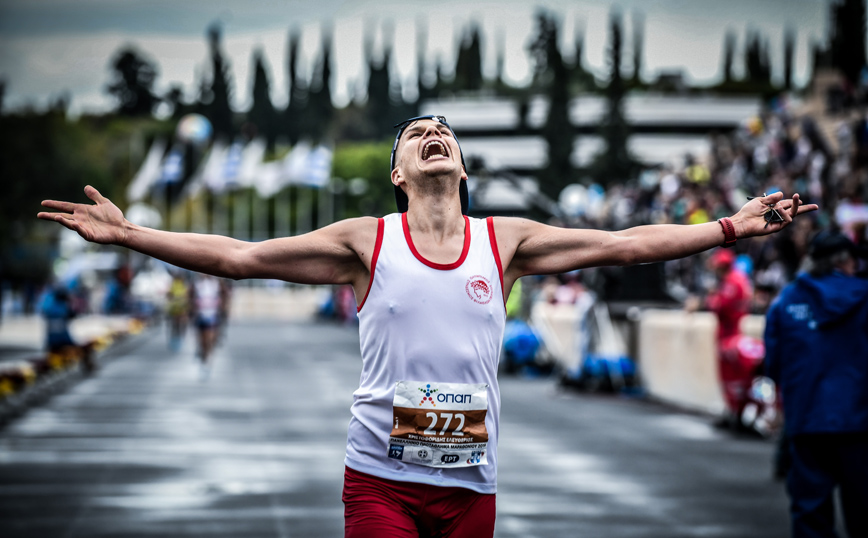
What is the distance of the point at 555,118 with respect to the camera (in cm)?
7781

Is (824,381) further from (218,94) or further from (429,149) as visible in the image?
(218,94)

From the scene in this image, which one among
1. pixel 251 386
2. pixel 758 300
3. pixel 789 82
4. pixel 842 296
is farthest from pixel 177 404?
pixel 789 82

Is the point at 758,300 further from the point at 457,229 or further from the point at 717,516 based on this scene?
the point at 457,229

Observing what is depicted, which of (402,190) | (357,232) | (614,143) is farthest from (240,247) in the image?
(614,143)

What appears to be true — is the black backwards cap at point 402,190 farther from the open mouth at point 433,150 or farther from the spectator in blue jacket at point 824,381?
the spectator in blue jacket at point 824,381

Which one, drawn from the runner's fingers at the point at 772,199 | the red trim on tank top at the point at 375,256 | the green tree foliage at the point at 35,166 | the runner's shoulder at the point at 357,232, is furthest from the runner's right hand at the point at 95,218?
the green tree foliage at the point at 35,166

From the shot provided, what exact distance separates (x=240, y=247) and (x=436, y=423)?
88cm

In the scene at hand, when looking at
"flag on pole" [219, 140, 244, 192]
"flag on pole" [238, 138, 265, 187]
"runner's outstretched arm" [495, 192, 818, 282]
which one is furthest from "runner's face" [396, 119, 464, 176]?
"flag on pole" [238, 138, 265, 187]

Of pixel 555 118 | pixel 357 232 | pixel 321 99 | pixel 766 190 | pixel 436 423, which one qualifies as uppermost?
pixel 321 99

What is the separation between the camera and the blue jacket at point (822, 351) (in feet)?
19.5

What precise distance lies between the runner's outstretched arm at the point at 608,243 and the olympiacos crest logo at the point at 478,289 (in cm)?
21

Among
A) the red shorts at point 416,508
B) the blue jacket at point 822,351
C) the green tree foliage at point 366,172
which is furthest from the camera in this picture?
the green tree foliage at point 366,172

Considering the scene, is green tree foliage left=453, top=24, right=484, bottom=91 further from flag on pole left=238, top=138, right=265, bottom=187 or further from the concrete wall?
the concrete wall

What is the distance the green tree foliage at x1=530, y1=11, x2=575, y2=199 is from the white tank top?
235 ft
